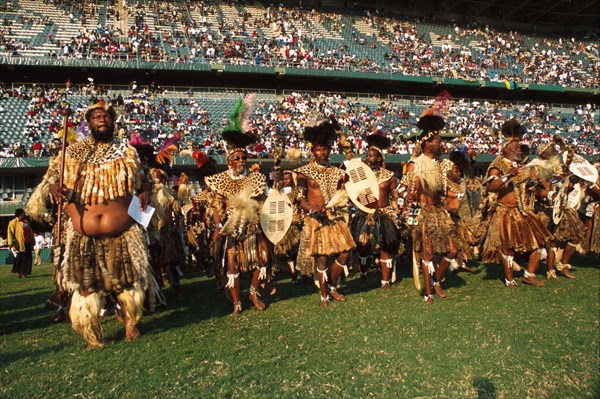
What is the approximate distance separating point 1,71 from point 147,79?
8.31 m

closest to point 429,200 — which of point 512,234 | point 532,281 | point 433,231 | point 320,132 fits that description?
point 433,231

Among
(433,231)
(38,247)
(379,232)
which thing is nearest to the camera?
(433,231)

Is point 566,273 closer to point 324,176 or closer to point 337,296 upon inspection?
point 337,296

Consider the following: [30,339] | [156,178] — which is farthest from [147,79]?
[30,339]

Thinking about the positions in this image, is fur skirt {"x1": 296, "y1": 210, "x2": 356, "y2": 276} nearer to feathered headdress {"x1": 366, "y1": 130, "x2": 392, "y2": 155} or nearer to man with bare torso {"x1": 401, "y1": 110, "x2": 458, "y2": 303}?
man with bare torso {"x1": 401, "y1": 110, "x2": 458, "y2": 303}

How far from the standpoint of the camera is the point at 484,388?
145 inches

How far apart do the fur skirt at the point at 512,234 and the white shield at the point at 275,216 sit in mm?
3416

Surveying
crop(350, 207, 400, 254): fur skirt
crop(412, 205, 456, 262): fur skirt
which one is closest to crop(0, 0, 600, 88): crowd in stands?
crop(350, 207, 400, 254): fur skirt

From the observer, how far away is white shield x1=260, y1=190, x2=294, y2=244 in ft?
20.6

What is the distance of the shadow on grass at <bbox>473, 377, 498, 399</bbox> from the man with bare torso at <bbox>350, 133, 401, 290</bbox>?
4129 mm

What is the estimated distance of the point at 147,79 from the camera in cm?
3106

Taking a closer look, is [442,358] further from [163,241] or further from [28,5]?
[28,5]

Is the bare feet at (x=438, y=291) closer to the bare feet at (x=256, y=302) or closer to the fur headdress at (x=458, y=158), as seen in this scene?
the bare feet at (x=256, y=302)

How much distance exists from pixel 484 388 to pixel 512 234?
429 centimetres
